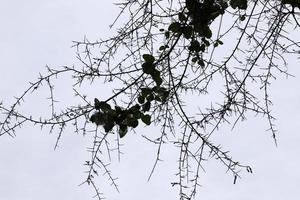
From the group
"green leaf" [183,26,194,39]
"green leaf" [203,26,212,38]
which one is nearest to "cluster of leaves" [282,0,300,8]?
"green leaf" [203,26,212,38]

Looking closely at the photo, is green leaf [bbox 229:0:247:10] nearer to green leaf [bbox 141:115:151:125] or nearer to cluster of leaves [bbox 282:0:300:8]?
cluster of leaves [bbox 282:0:300:8]

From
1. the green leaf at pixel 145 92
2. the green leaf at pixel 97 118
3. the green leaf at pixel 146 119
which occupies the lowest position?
the green leaf at pixel 146 119

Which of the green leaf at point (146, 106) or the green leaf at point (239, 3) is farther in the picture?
the green leaf at point (239, 3)

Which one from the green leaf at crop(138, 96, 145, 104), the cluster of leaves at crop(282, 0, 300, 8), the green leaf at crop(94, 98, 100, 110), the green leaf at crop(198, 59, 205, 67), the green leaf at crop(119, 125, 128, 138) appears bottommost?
the green leaf at crop(119, 125, 128, 138)

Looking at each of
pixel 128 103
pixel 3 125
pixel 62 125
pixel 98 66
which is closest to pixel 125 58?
pixel 98 66

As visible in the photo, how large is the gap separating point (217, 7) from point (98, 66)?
2.83 ft

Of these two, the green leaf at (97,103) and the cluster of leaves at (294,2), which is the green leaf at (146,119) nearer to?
the green leaf at (97,103)

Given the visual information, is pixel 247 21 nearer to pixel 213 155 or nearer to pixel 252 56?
pixel 252 56

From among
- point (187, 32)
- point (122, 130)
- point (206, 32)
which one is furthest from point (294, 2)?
point (122, 130)

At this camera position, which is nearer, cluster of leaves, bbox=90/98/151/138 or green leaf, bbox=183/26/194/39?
cluster of leaves, bbox=90/98/151/138

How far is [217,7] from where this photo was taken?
2.74 m

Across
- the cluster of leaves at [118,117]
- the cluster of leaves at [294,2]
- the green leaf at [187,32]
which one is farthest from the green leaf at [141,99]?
the cluster of leaves at [294,2]

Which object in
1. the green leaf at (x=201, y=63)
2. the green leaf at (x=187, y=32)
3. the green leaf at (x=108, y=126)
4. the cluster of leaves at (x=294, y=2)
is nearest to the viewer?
the green leaf at (x=108, y=126)

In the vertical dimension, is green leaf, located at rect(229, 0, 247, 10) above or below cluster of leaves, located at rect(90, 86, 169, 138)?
above
